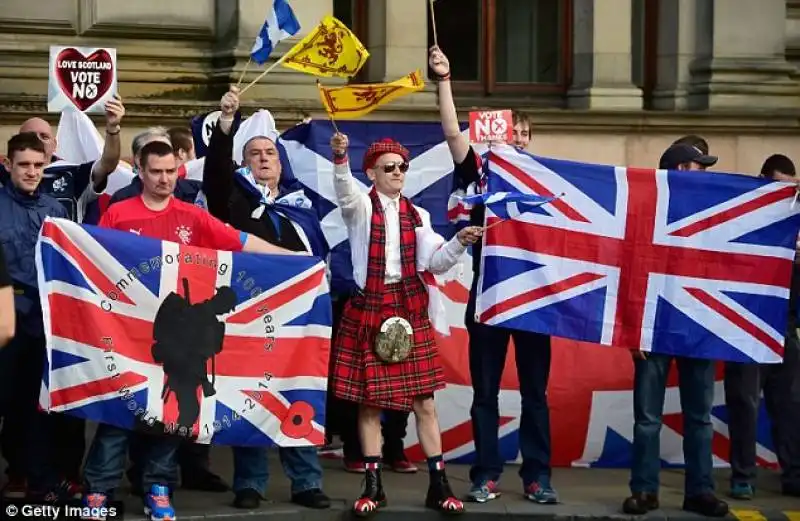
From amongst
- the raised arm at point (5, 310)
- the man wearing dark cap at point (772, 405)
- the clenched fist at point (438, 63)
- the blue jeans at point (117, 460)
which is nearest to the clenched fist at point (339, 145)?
the clenched fist at point (438, 63)

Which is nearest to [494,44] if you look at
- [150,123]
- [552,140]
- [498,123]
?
[552,140]

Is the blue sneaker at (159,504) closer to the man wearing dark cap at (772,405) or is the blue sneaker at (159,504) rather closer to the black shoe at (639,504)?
the black shoe at (639,504)

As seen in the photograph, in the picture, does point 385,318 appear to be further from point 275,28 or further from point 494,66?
point 494,66

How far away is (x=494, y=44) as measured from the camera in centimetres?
1667

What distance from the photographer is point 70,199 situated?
32.8 feet

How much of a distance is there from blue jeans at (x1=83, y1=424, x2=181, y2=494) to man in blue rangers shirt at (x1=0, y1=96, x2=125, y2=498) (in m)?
0.46

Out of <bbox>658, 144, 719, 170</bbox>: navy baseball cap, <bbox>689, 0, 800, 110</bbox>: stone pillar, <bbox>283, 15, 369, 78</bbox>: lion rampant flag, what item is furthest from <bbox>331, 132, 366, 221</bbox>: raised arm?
<bbox>689, 0, 800, 110</bbox>: stone pillar

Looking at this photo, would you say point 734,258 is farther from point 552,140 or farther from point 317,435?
point 552,140

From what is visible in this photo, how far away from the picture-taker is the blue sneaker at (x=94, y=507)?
357 inches

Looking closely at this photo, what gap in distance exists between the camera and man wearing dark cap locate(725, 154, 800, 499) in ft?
34.1

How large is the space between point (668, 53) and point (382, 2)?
2.77m

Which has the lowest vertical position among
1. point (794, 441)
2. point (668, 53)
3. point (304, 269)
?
point (794, 441)

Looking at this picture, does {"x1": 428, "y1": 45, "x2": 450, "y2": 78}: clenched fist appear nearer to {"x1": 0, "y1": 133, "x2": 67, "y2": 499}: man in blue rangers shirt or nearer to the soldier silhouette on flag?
the soldier silhouette on flag

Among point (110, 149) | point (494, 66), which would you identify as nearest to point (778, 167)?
point (110, 149)
